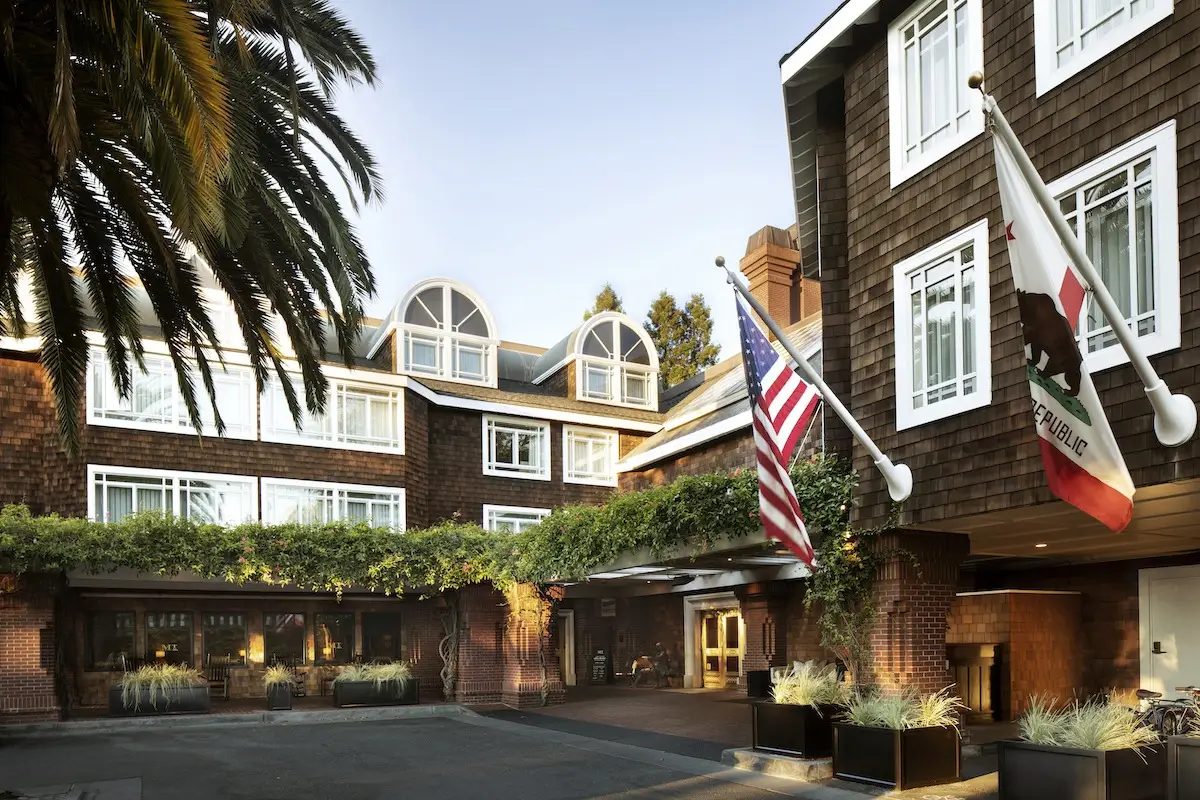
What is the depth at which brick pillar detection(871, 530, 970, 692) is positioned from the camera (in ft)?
37.6

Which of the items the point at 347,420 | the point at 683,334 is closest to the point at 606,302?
the point at 683,334

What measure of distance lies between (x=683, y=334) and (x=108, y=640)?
27428 millimetres

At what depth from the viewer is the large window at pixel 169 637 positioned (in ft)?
74.1

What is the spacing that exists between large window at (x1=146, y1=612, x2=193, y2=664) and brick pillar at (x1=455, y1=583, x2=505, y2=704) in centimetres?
654

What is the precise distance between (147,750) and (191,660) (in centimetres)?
852

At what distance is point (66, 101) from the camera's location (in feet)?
20.3

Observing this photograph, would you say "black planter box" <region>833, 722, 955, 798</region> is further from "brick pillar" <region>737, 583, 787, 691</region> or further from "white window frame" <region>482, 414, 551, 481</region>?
"white window frame" <region>482, 414, 551, 481</region>

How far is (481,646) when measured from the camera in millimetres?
21609

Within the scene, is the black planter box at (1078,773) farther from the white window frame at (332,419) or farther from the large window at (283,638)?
the large window at (283,638)

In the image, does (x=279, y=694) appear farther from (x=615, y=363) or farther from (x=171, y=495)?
(x=615, y=363)

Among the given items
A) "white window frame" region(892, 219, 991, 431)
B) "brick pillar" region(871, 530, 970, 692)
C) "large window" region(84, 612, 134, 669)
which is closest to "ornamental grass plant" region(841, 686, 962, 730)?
"brick pillar" region(871, 530, 970, 692)

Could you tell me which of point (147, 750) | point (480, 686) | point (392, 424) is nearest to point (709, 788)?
point (147, 750)

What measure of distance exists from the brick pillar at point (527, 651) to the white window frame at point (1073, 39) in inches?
581

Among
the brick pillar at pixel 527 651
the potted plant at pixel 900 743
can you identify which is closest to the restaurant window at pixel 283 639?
the brick pillar at pixel 527 651
